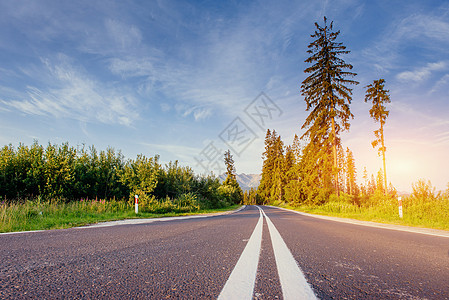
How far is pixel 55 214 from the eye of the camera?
30.4 feet

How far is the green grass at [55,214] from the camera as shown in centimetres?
627

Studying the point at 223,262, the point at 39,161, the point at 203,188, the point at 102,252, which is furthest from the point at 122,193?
the point at 223,262

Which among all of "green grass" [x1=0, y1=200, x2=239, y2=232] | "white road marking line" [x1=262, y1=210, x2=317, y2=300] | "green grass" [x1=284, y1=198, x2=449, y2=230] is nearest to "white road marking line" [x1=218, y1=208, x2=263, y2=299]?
"white road marking line" [x1=262, y1=210, x2=317, y2=300]

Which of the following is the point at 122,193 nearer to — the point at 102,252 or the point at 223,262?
the point at 102,252

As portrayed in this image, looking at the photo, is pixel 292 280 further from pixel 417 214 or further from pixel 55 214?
pixel 55 214

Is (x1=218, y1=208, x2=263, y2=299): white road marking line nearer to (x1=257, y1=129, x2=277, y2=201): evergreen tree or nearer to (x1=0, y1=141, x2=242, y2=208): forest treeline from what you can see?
(x1=0, y1=141, x2=242, y2=208): forest treeline

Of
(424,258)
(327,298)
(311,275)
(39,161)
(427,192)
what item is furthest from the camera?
(39,161)

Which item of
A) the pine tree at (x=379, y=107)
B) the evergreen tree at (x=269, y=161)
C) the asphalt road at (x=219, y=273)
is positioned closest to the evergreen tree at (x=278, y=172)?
the evergreen tree at (x=269, y=161)

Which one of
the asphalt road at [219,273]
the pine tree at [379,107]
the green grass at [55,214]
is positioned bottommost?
the green grass at [55,214]

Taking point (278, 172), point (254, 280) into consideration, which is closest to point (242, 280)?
point (254, 280)

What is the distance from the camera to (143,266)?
81.2 inches

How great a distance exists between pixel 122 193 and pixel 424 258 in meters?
16.9

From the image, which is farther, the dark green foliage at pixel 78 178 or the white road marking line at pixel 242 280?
the dark green foliage at pixel 78 178

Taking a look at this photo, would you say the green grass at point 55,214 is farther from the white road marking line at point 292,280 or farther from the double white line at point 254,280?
the white road marking line at point 292,280
